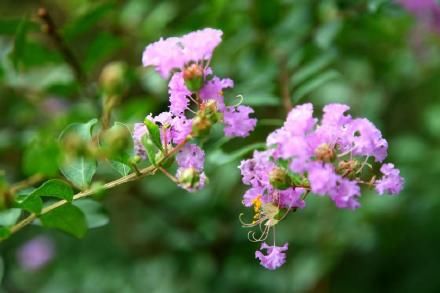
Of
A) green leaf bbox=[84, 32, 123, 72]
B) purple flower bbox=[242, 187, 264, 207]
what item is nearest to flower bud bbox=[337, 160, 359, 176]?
purple flower bbox=[242, 187, 264, 207]

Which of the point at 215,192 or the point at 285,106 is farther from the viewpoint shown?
the point at 215,192

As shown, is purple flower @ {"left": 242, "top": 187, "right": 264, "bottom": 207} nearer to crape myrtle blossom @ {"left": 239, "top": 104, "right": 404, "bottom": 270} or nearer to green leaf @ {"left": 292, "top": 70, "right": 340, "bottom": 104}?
crape myrtle blossom @ {"left": 239, "top": 104, "right": 404, "bottom": 270}

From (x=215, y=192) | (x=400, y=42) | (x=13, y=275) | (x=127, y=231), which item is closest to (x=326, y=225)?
(x=215, y=192)

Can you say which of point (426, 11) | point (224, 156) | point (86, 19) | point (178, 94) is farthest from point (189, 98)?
point (426, 11)

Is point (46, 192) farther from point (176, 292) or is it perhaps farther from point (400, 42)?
point (400, 42)

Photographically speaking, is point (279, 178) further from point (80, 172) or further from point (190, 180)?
point (80, 172)
